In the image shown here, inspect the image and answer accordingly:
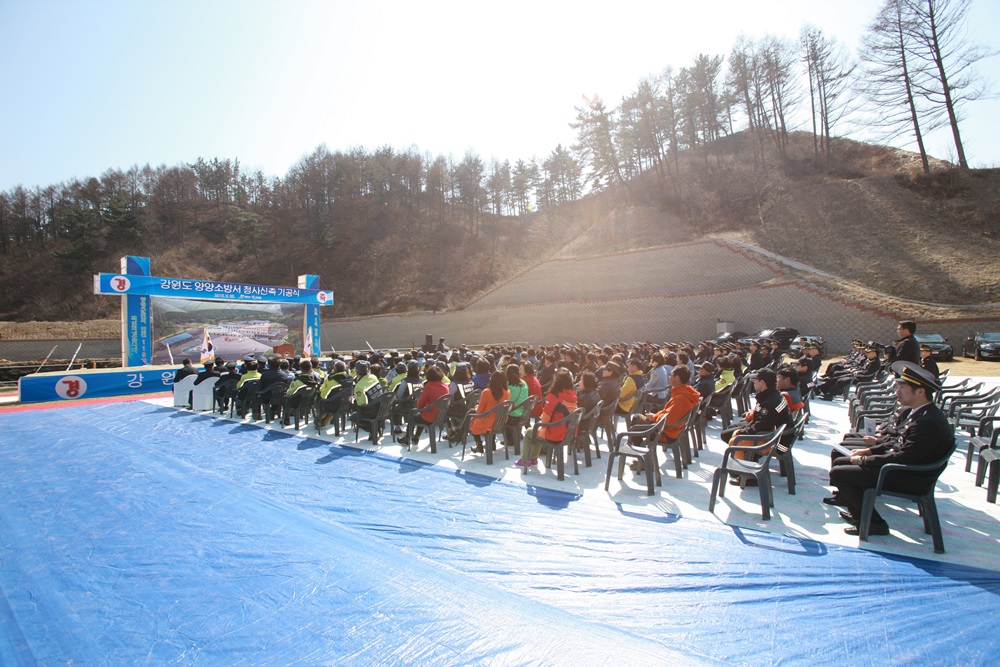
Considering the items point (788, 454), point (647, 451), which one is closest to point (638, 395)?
point (647, 451)

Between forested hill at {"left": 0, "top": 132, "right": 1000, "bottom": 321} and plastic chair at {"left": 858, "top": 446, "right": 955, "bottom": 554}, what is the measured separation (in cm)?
2473

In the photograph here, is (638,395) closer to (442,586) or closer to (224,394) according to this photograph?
(442,586)

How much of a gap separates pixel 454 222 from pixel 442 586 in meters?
56.6

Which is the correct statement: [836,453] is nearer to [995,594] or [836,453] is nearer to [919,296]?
[995,594]

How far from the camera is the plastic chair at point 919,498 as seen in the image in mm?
3539

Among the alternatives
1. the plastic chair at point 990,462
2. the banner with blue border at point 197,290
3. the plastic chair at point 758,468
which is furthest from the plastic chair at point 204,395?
the plastic chair at point 990,462

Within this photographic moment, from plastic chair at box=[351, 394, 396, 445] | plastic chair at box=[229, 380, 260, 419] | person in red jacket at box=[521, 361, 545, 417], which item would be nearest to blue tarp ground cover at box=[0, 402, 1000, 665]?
person in red jacket at box=[521, 361, 545, 417]

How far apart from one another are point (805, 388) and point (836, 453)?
16.4 ft

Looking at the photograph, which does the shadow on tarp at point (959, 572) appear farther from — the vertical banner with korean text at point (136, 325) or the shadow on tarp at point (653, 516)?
the vertical banner with korean text at point (136, 325)

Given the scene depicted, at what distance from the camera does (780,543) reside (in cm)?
384

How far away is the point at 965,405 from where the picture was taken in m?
7.07

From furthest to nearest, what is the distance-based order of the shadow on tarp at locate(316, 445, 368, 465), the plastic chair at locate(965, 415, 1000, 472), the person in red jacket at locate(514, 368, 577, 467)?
the shadow on tarp at locate(316, 445, 368, 465), the person in red jacket at locate(514, 368, 577, 467), the plastic chair at locate(965, 415, 1000, 472)

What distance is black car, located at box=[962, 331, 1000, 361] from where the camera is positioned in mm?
17031

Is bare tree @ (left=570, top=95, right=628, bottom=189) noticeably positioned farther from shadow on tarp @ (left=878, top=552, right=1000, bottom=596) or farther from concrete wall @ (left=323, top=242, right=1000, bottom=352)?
shadow on tarp @ (left=878, top=552, right=1000, bottom=596)
